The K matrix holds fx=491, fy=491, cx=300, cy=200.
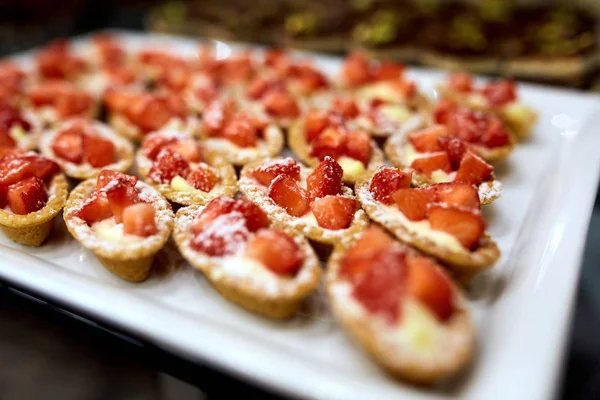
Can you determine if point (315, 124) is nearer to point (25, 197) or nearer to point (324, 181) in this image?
point (324, 181)

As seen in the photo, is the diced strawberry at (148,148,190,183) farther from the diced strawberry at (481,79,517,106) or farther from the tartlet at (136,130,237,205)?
the diced strawberry at (481,79,517,106)

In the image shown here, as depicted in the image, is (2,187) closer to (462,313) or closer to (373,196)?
(373,196)

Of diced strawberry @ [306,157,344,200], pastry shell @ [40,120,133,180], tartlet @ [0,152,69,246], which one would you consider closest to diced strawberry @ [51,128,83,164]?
→ pastry shell @ [40,120,133,180]

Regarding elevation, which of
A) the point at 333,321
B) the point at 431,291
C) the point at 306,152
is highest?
the point at 431,291

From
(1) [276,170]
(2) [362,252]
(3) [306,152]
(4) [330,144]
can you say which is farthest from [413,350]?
(3) [306,152]

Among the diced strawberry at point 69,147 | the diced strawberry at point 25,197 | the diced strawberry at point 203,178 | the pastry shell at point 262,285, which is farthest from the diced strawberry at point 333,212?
the diced strawberry at point 69,147
